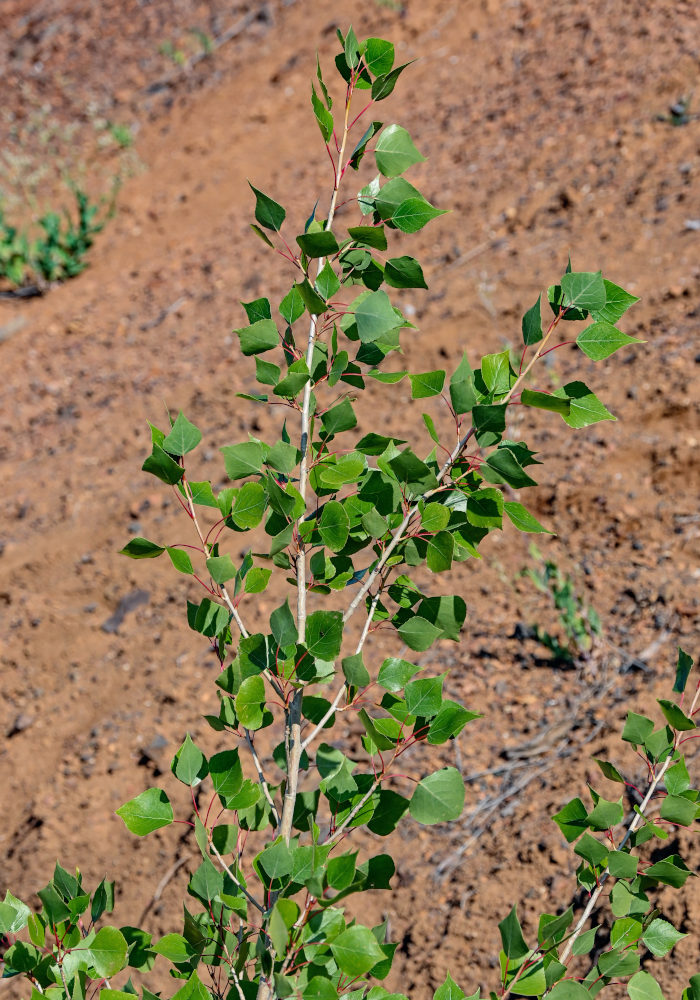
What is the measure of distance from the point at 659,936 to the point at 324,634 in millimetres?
633

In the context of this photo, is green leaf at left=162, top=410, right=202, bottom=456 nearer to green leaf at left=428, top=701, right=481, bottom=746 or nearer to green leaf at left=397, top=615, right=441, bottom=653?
green leaf at left=397, top=615, right=441, bottom=653

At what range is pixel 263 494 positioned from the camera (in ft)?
3.75

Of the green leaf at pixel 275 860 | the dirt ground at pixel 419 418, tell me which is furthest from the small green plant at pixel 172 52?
the green leaf at pixel 275 860

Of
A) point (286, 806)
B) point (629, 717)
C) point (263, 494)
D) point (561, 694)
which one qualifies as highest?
point (263, 494)

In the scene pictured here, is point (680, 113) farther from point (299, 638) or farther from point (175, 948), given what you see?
point (175, 948)

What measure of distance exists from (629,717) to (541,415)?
2415 millimetres

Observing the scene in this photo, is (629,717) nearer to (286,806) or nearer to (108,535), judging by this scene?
(286,806)

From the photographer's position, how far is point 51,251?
6.11 m

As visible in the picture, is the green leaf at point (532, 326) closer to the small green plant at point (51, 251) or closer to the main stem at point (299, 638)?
the main stem at point (299, 638)

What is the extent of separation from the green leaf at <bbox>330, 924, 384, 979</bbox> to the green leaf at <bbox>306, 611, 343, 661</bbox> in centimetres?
32

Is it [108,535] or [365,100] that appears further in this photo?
[365,100]

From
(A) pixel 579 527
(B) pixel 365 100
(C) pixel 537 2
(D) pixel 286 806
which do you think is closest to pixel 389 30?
(B) pixel 365 100

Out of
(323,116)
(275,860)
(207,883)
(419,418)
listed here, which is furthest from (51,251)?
(275,860)

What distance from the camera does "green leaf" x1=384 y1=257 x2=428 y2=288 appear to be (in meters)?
1.10
